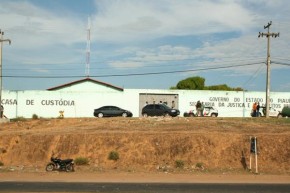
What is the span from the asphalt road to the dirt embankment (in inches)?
244

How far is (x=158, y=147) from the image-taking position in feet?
84.3

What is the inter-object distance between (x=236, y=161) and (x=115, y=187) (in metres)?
10.4

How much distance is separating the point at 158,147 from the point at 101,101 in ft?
92.8

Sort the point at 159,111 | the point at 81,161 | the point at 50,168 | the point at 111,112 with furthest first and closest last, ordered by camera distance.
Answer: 1. the point at 111,112
2. the point at 159,111
3. the point at 81,161
4. the point at 50,168

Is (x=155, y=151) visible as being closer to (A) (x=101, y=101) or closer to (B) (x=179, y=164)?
(B) (x=179, y=164)

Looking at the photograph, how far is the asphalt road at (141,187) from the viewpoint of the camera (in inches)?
594

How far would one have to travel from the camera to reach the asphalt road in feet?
49.5

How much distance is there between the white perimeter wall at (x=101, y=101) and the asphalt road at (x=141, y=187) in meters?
35.7

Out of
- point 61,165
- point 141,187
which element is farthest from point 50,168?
point 141,187

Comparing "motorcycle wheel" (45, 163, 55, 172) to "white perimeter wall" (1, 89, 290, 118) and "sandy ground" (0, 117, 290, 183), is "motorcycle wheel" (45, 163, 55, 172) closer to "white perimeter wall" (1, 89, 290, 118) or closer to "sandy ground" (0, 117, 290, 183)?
"sandy ground" (0, 117, 290, 183)

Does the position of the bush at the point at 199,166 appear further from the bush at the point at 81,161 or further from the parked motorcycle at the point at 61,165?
the parked motorcycle at the point at 61,165

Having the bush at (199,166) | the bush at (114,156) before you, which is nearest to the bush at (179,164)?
the bush at (199,166)

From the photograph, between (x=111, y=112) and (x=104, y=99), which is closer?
(x=111, y=112)

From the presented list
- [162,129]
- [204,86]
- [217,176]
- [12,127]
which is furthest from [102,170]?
[204,86]
